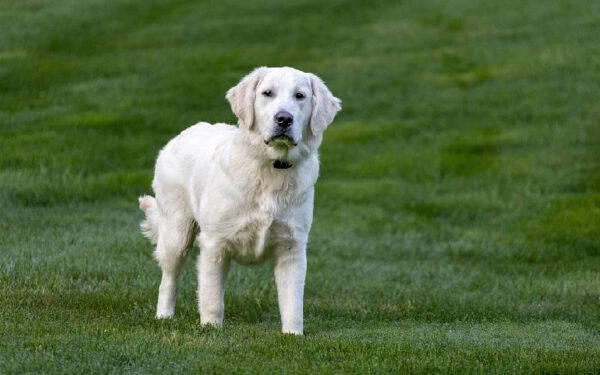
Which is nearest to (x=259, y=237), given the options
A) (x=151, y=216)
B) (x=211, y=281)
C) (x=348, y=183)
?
(x=211, y=281)

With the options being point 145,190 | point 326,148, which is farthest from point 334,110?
point 326,148

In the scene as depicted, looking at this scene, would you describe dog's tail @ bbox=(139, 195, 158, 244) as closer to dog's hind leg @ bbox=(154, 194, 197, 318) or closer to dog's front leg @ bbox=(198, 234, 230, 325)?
dog's hind leg @ bbox=(154, 194, 197, 318)

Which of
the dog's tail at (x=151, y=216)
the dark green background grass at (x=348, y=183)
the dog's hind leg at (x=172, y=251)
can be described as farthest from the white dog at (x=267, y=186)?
the dog's tail at (x=151, y=216)

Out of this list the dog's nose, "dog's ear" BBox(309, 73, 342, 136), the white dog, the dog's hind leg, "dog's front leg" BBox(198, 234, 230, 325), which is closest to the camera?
the dog's nose

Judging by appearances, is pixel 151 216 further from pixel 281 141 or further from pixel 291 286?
pixel 281 141

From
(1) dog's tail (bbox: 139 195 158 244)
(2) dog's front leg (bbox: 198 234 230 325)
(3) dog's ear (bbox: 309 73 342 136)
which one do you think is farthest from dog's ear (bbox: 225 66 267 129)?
(1) dog's tail (bbox: 139 195 158 244)

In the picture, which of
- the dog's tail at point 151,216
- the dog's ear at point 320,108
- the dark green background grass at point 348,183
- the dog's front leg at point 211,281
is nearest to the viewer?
the dark green background grass at point 348,183

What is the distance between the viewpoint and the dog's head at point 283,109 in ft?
26.2

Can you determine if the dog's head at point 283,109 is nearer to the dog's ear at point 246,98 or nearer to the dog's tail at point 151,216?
the dog's ear at point 246,98

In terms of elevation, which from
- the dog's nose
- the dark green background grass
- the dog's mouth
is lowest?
the dark green background grass

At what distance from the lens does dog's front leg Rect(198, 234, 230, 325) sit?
27.3 ft

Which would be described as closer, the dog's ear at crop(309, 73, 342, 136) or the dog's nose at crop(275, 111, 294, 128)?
the dog's nose at crop(275, 111, 294, 128)

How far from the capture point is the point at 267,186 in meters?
8.16

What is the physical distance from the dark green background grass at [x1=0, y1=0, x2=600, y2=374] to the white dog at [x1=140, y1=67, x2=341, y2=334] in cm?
40
